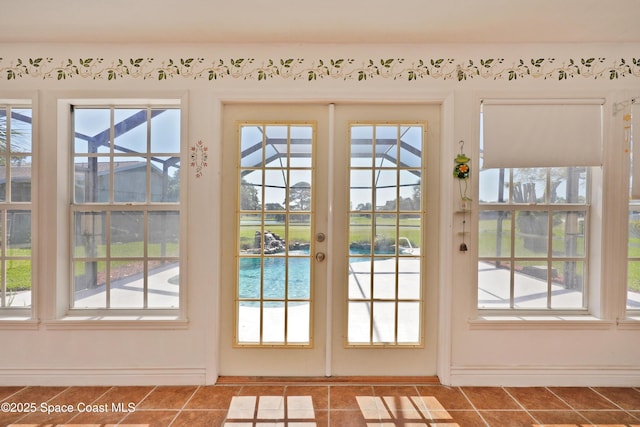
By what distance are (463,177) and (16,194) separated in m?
3.27

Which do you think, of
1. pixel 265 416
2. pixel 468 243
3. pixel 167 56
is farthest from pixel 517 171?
pixel 167 56

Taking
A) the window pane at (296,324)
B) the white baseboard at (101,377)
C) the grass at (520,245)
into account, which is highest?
the grass at (520,245)

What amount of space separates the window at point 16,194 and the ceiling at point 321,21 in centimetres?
55

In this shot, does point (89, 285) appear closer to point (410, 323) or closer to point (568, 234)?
point (410, 323)

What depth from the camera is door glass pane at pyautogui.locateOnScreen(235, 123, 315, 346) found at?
8.14 ft

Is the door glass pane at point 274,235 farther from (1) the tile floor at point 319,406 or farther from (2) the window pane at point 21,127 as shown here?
(2) the window pane at point 21,127

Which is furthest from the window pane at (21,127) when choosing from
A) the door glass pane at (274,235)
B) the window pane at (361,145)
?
the window pane at (361,145)

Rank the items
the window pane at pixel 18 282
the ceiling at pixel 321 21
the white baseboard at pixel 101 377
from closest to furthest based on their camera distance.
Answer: the ceiling at pixel 321 21 → the white baseboard at pixel 101 377 → the window pane at pixel 18 282

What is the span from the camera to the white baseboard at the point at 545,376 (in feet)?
7.81

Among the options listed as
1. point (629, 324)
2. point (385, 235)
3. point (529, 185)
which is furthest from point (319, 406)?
point (629, 324)

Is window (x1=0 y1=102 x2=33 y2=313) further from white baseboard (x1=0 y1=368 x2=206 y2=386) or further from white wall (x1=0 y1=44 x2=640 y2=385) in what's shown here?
white baseboard (x1=0 y1=368 x2=206 y2=386)

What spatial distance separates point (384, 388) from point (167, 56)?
2828 millimetres

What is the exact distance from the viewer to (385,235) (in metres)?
2.49

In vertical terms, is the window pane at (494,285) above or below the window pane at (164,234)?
below
